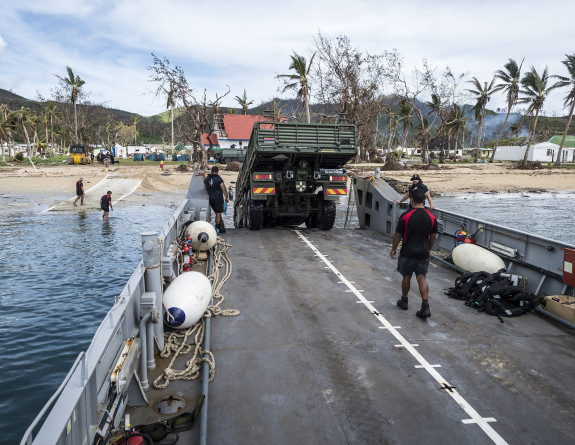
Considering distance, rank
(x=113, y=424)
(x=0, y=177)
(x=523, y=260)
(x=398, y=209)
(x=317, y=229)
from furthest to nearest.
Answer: (x=0, y=177) < (x=317, y=229) < (x=398, y=209) < (x=523, y=260) < (x=113, y=424)

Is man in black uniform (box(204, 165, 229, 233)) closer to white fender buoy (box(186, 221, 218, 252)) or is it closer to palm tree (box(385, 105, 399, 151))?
white fender buoy (box(186, 221, 218, 252))

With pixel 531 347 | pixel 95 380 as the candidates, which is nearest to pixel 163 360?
pixel 95 380

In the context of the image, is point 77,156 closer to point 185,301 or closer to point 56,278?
point 56,278

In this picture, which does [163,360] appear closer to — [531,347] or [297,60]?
[531,347]

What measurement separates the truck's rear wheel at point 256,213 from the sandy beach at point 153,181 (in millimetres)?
17944

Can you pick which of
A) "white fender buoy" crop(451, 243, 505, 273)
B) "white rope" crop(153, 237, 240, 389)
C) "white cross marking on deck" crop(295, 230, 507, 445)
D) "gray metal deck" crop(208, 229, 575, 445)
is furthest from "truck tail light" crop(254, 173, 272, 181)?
"white fender buoy" crop(451, 243, 505, 273)

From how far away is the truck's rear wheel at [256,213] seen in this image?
499 inches

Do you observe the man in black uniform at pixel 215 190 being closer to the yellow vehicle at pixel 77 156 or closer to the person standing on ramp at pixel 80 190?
the person standing on ramp at pixel 80 190

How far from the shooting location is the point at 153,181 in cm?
3884

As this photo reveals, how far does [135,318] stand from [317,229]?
8.95 metres

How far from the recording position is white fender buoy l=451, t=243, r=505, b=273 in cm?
801

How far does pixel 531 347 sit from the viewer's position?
214 inches

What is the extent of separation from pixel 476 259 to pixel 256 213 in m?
6.24

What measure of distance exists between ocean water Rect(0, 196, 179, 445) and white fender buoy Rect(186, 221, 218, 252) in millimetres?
2538
